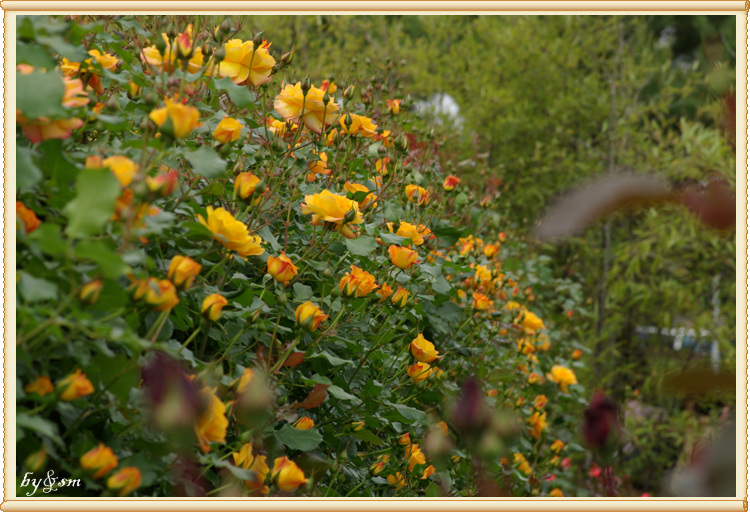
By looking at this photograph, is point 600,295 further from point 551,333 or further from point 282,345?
point 282,345

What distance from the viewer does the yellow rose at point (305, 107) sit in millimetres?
1025

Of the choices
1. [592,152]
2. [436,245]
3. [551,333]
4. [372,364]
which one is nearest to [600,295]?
[592,152]

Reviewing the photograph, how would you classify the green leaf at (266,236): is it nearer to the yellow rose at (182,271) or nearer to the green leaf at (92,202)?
the yellow rose at (182,271)

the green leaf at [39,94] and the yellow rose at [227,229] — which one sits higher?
the green leaf at [39,94]

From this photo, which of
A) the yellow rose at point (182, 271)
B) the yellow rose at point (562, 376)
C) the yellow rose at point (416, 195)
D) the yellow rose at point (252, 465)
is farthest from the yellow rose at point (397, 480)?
the yellow rose at point (562, 376)

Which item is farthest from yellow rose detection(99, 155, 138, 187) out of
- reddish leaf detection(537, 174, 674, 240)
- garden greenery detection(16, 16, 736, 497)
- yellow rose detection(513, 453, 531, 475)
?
yellow rose detection(513, 453, 531, 475)

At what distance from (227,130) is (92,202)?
0.28 meters

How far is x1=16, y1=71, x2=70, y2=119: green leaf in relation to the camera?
0.58 metres

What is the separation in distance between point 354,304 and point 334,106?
32 centimetres

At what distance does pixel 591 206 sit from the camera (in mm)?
265

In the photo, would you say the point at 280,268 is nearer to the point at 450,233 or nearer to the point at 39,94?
the point at 39,94

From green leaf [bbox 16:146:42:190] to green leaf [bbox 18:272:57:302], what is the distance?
0.09m

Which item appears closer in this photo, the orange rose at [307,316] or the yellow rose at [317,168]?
the orange rose at [307,316]

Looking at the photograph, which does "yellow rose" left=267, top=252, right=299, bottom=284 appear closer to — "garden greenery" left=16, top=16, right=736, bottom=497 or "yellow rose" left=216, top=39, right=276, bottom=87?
"garden greenery" left=16, top=16, right=736, bottom=497
